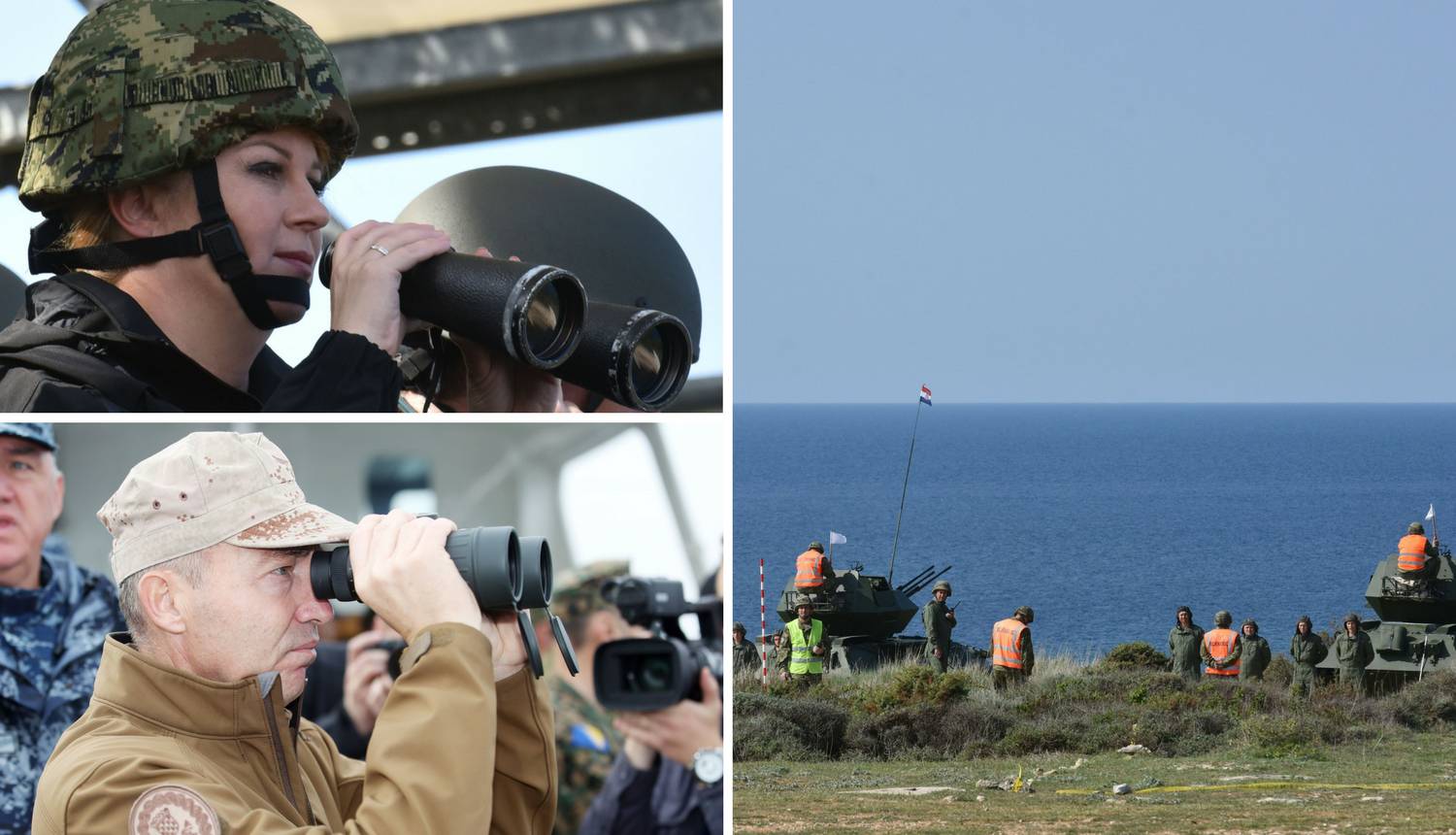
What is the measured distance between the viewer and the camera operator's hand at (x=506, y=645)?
2.19 metres

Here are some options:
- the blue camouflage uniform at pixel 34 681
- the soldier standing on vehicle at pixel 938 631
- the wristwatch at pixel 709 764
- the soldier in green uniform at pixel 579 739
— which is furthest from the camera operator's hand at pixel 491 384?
the soldier standing on vehicle at pixel 938 631

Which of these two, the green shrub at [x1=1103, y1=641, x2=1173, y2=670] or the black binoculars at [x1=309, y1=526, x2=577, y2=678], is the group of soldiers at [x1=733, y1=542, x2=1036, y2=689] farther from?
the black binoculars at [x1=309, y1=526, x2=577, y2=678]

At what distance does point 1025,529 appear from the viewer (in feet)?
226

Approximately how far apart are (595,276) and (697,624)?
647mm

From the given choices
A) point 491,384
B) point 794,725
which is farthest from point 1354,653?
point 491,384

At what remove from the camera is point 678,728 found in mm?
3402

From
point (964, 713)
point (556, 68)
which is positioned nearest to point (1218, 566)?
point (964, 713)

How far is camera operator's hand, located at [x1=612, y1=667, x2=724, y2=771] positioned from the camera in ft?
10.7

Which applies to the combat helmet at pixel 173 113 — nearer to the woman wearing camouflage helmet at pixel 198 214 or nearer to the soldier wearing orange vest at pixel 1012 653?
the woman wearing camouflage helmet at pixel 198 214

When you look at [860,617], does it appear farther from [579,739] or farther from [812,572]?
[579,739]

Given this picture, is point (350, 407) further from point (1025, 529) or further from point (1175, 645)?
point (1025, 529)

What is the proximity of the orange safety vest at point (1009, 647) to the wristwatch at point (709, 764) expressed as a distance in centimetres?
1797

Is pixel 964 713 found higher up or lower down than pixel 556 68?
lower down

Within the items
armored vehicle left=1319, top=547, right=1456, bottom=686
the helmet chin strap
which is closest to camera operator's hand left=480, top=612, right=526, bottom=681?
the helmet chin strap
